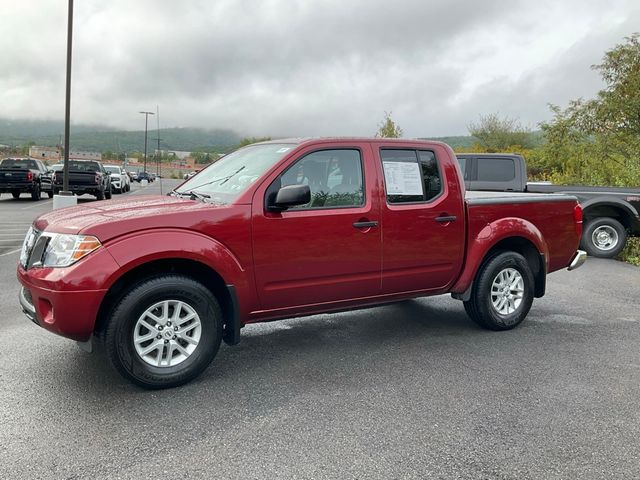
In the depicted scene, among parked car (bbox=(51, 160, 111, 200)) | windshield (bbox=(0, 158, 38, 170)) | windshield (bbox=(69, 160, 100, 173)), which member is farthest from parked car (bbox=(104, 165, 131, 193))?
parked car (bbox=(51, 160, 111, 200))

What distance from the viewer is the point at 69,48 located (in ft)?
52.5

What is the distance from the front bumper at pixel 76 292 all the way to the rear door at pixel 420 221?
228 centimetres

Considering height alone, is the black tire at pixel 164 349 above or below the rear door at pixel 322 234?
below

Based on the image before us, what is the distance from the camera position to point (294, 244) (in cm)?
432

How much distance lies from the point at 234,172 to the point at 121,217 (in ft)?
3.95

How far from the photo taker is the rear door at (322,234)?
4.26 meters

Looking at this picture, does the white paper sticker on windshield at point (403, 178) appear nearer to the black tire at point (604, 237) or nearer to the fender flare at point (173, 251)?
the fender flare at point (173, 251)

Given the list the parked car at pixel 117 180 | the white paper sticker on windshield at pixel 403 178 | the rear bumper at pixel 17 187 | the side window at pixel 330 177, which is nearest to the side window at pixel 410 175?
the white paper sticker on windshield at pixel 403 178

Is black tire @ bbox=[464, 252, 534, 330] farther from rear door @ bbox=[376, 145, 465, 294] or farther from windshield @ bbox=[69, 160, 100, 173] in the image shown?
windshield @ bbox=[69, 160, 100, 173]

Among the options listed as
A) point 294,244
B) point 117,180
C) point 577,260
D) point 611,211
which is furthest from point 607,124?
point 117,180

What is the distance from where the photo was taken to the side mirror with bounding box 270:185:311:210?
406 cm

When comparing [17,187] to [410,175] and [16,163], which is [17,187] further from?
[410,175]

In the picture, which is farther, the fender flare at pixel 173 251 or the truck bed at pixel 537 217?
the truck bed at pixel 537 217

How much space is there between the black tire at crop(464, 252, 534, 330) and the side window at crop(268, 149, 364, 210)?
1.66 metres
